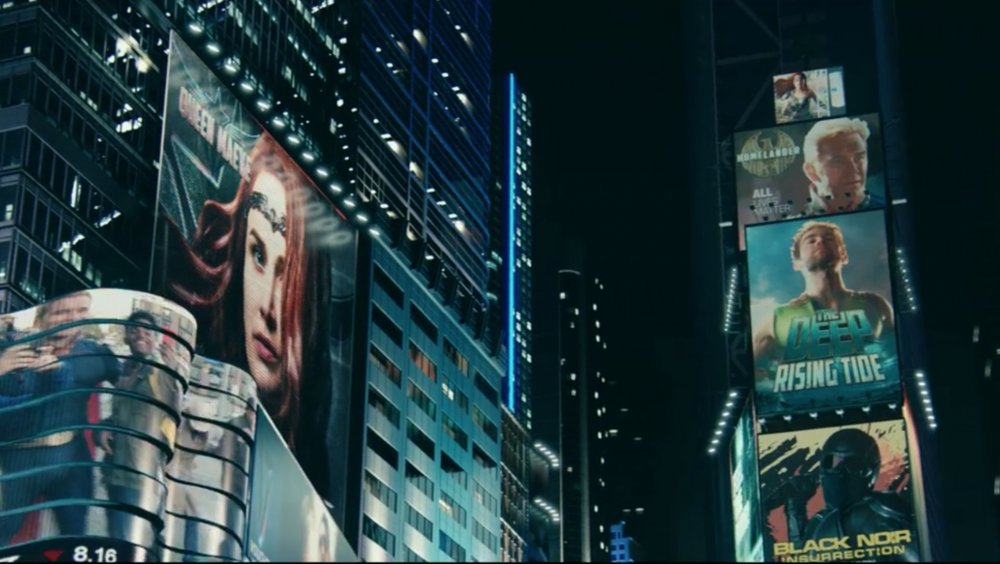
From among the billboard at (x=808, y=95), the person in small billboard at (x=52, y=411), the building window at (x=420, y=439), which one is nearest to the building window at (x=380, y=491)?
the building window at (x=420, y=439)

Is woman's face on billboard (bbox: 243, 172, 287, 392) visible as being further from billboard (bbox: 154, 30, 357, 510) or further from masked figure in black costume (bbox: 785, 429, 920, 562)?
masked figure in black costume (bbox: 785, 429, 920, 562)

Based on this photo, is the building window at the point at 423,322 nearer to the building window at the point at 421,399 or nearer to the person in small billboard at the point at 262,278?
the building window at the point at 421,399

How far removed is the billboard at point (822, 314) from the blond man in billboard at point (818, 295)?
6cm

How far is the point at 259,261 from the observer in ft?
331

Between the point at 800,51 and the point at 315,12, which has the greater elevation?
the point at 315,12

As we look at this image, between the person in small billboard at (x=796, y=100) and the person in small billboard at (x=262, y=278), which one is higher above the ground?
the person in small billboard at (x=796, y=100)

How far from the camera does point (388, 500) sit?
379 feet

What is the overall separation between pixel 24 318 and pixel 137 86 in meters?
20.4

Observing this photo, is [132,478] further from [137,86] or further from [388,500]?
[388,500]

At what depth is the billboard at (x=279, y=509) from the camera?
9044 centimetres

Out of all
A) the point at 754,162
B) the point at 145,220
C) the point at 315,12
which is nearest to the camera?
the point at 145,220

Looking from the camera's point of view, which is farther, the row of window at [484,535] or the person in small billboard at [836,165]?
the row of window at [484,535]

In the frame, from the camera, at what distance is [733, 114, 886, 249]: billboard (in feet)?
323

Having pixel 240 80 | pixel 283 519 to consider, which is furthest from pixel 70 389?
pixel 240 80
